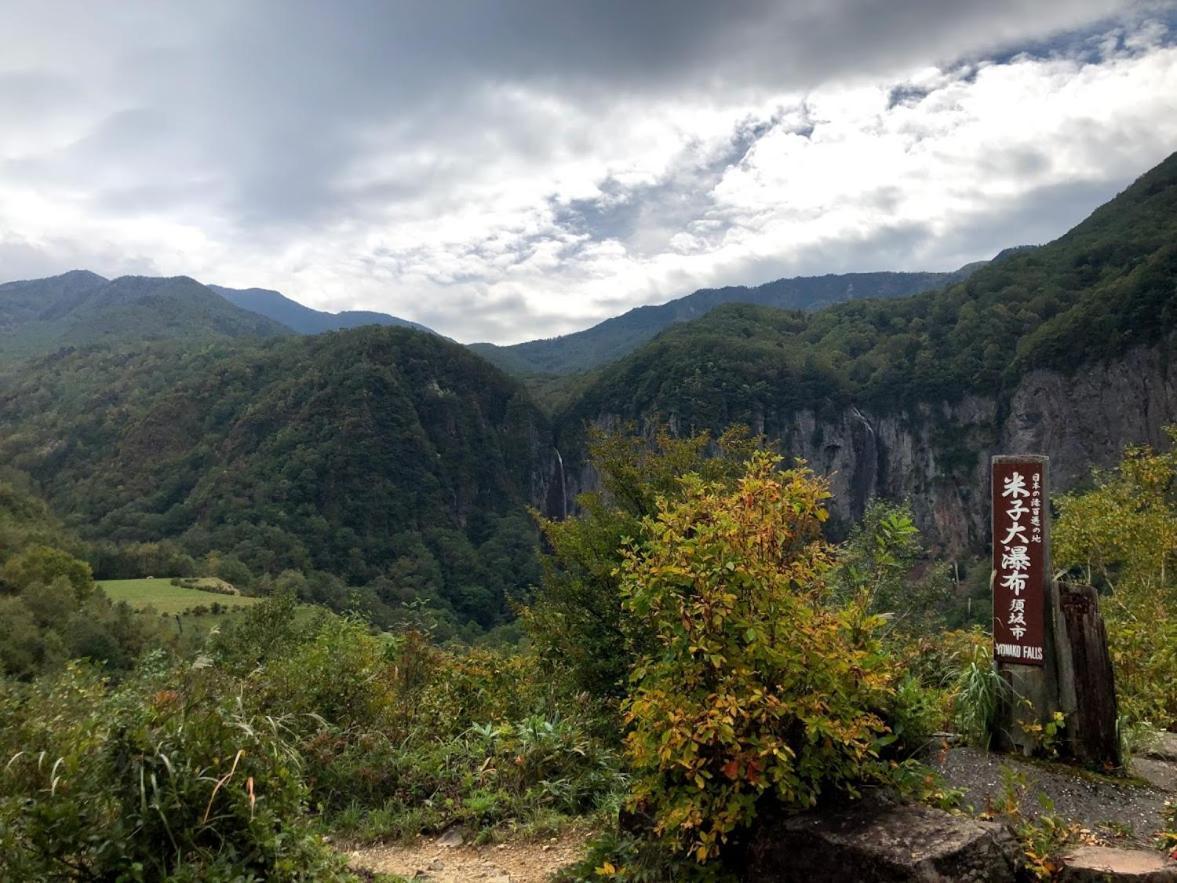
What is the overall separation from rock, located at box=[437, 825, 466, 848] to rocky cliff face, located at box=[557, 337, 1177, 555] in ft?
226

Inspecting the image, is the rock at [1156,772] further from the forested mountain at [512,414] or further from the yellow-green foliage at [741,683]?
the forested mountain at [512,414]

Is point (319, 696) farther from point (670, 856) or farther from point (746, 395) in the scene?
point (746, 395)

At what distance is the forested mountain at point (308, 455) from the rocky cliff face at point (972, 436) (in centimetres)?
2078

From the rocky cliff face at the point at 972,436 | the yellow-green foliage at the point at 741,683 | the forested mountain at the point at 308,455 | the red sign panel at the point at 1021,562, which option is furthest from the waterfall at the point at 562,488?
the yellow-green foliage at the point at 741,683

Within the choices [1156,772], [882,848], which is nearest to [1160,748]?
[1156,772]

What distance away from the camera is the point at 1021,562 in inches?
181

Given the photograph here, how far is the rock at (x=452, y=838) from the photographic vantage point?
4.85 meters

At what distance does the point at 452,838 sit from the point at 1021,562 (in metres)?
4.24

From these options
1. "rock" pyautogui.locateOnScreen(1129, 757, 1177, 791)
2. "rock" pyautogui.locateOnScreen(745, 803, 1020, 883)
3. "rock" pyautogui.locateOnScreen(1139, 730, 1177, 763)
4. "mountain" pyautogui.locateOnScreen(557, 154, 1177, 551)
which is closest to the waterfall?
"mountain" pyautogui.locateOnScreen(557, 154, 1177, 551)

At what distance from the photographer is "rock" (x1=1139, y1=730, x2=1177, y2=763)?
4.59 metres

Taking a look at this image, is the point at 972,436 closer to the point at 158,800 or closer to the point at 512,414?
the point at 512,414

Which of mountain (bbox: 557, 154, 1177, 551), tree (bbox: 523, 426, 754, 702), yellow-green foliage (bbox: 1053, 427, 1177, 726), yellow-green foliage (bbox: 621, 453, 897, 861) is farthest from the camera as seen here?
mountain (bbox: 557, 154, 1177, 551)

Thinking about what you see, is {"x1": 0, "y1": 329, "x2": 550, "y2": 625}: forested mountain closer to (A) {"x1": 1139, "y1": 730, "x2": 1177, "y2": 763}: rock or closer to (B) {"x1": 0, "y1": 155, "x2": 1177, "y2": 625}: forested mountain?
(B) {"x1": 0, "y1": 155, "x2": 1177, "y2": 625}: forested mountain

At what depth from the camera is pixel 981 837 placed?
3084 mm
